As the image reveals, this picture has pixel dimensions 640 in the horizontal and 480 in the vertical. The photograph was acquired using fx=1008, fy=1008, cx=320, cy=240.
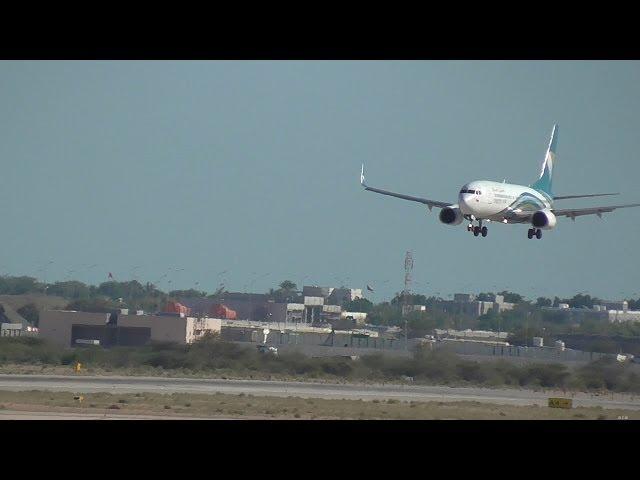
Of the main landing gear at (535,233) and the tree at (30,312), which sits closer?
the main landing gear at (535,233)

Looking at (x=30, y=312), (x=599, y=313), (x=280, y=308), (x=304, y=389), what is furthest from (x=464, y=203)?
(x=280, y=308)

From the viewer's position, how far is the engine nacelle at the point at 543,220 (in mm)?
46281

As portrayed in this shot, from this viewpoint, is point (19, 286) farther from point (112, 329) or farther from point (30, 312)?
point (112, 329)

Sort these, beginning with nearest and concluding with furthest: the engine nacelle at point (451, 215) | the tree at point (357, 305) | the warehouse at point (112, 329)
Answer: the engine nacelle at point (451, 215), the warehouse at point (112, 329), the tree at point (357, 305)

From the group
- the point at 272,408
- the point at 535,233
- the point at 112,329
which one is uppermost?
the point at 535,233

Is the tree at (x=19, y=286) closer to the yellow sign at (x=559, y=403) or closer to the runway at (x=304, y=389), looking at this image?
the runway at (x=304, y=389)

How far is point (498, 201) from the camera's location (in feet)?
150

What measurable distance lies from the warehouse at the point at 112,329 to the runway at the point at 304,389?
1975 centimetres

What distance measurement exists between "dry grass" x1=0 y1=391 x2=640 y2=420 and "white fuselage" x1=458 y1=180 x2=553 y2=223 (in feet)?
35.4

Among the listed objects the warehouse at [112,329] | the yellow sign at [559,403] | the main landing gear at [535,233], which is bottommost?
the yellow sign at [559,403]

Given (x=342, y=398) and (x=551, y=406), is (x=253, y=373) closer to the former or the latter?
(x=342, y=398)

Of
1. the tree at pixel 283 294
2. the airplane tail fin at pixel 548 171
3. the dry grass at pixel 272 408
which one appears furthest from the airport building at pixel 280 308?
the dry grass at pixel 272 408

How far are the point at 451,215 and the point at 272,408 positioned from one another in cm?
1795
